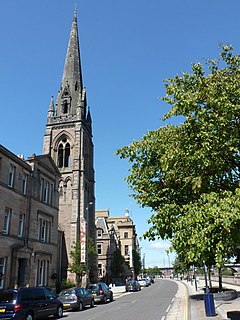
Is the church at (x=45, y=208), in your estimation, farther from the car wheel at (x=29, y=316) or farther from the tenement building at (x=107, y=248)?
the tenement building at (x=107, y=248)

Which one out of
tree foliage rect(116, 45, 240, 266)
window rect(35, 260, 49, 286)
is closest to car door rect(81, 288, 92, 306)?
window rect(35, 260, 49, 286)

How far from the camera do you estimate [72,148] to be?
197ft

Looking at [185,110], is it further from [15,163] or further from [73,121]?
[73,121]

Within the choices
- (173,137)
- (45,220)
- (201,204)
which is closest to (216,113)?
(173,137)

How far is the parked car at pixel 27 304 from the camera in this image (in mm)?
14805

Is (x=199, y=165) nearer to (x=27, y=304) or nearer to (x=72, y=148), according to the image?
(x=27, y=304)

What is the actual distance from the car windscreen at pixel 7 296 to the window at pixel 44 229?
15.7 m

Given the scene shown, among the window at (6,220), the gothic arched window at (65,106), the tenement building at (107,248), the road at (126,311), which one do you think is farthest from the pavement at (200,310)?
the gothic arched window at (65,106)

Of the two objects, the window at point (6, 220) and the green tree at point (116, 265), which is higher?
the window at point (6, 220)

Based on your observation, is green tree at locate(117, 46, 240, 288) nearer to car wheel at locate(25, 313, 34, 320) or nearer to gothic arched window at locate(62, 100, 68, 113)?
car wheel at locate(25, 313, 34, 320)

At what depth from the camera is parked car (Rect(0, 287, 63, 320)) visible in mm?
14805

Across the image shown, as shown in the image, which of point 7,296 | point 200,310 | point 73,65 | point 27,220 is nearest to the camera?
point 7,296

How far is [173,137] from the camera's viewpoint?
11438 mm

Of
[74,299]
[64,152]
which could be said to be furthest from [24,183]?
[64,152]
